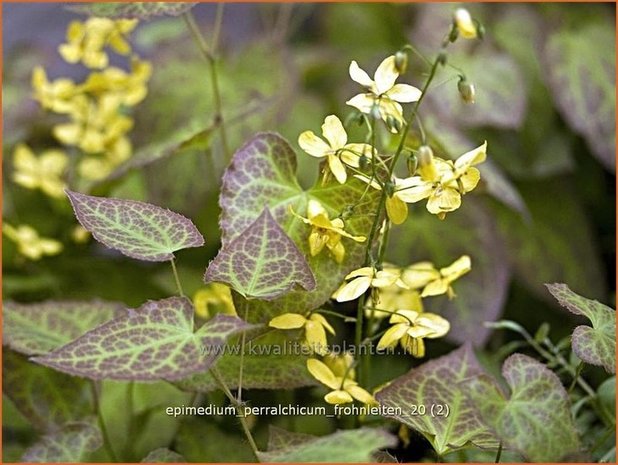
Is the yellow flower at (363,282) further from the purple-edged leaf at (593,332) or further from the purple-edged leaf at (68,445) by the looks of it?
the purple-edged leaf at (68,445)

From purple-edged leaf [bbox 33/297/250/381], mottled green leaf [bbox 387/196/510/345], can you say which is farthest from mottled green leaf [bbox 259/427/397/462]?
mottled green leaf [bbox 387/196/510/345]

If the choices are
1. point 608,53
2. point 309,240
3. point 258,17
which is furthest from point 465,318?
point 258,17

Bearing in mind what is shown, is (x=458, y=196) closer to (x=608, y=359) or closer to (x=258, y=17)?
(x=608, y=359)

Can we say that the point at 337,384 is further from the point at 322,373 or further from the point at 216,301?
the point at 216,301

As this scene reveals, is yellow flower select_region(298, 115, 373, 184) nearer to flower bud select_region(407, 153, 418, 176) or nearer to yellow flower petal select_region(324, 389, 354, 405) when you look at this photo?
flower bud select_region(407, 153, 418, 176)

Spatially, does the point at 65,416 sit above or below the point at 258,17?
below

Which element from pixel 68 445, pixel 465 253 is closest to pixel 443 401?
pixel 68 445
